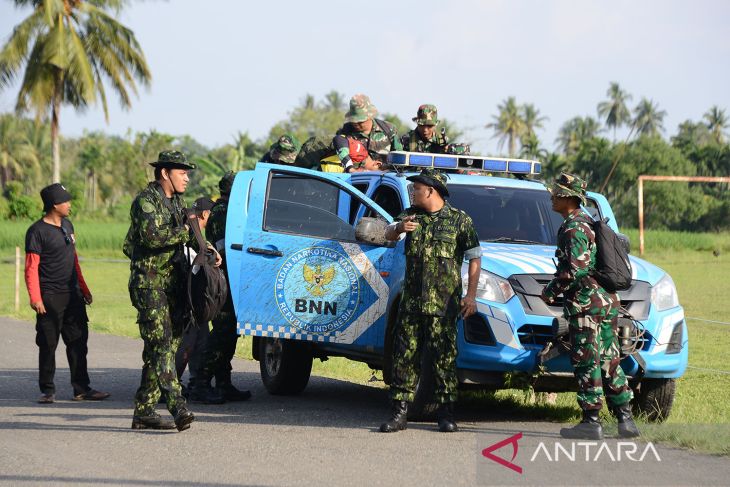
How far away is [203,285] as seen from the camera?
323 inches

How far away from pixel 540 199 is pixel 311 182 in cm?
192

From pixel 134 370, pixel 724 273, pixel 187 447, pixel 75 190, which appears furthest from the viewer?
pixel 75 190

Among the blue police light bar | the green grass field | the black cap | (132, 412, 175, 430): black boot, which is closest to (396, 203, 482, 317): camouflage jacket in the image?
the blue police light bar

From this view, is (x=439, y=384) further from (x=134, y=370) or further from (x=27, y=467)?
(x=134, y=370)

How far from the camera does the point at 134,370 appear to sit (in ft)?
41.2

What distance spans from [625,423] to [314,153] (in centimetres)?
450

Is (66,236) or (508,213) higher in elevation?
(508,213)

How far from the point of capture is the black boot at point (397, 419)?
8164 mm

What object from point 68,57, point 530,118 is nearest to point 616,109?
point 530,118

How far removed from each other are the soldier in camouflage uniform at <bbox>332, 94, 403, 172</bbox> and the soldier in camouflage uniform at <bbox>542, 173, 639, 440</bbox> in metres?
A: 3.60

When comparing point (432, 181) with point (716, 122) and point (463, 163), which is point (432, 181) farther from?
point (716, 122)

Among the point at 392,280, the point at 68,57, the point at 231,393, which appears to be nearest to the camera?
the point at 392,280

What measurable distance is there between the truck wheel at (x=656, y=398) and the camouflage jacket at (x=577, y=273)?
3.90ft

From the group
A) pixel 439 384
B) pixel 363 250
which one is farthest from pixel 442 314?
pixel 363 250
